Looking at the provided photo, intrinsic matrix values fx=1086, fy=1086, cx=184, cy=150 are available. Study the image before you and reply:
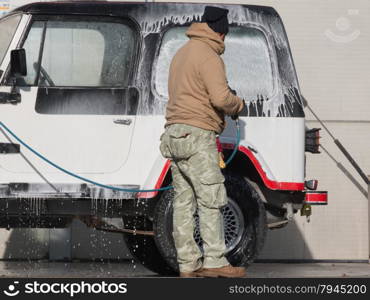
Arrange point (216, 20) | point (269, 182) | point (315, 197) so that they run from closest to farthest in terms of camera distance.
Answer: point (216, 20), point (269, 182), point (315, 197)

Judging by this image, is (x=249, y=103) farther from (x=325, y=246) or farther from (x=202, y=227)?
(x=325, y=246)

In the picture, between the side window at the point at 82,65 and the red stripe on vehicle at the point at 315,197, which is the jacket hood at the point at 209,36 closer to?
the side window at the point at 82,65

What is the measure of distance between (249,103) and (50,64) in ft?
5.71

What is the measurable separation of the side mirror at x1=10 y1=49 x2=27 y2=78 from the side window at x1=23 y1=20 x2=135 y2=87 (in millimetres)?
279

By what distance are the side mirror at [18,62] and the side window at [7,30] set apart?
312mm

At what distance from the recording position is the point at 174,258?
9094mm

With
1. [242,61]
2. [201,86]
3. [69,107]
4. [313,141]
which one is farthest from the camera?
[313,141]

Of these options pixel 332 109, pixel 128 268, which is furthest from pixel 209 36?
pixel 332 109

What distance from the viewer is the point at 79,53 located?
9359mm

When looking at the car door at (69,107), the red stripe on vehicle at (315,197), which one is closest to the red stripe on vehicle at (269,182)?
the red stripe on vehicle at (315,197)

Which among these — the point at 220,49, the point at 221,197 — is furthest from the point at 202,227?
the point at 220,49

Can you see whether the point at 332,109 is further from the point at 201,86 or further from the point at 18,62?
the point at 201,86

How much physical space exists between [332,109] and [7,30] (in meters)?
5.51

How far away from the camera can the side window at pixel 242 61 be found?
9352 mm
